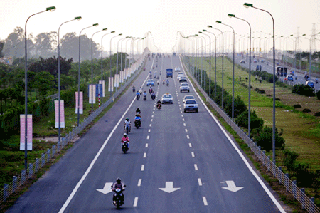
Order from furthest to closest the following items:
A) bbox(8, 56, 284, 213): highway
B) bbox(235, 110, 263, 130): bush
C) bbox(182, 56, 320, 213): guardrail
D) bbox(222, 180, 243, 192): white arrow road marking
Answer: bbox(235, 110, 263, 130): bush, bbox(222, 180, 243, 192): white arrow road marking, bbox(8, 56, 284, 213): highway, bbox(182, 56, 320, 213): guardrail

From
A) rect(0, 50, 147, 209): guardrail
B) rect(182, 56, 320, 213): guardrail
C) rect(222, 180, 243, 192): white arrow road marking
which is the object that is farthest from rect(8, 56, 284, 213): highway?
rect(182, 56, 320, 213): guardrail

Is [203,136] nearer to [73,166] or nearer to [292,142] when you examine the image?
[292,142]

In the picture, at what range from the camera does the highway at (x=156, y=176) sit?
90.2ft

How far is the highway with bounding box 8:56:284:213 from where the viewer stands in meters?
27.5

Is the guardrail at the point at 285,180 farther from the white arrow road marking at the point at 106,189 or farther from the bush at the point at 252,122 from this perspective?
the white arrow road marking at the point at 106,189

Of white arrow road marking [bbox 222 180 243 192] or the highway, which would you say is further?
white arrow road marking [bbox 222 180 243 192]

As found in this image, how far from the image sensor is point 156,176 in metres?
34.7

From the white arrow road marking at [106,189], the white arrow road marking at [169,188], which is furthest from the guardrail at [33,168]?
the white arrow road marking at [169,188]

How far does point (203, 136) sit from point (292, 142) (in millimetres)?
7816

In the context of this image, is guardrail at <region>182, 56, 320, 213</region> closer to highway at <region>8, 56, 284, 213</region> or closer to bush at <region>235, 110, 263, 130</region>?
highway at <region>8, 56, 284, 213</region>

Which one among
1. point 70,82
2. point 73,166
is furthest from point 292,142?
point 70,82

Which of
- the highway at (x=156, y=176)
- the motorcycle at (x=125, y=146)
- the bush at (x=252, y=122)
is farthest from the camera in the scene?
the bush at (x=252, y=122)

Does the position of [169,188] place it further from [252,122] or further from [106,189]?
[252,122]

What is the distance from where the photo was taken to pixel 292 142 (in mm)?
53531
